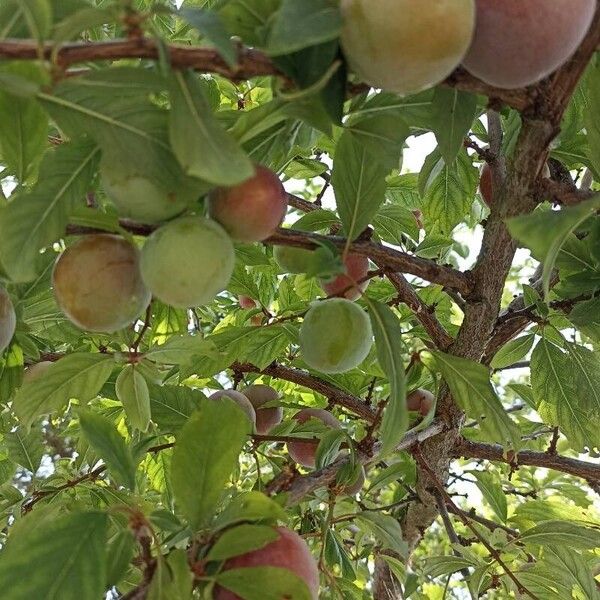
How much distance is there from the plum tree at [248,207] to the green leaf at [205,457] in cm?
23

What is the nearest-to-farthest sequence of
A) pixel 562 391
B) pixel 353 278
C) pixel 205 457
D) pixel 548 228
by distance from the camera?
pixel 548 228 < pixel 205 457 < pixel 353 278 < pixel 562 391

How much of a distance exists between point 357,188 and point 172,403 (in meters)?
0.62

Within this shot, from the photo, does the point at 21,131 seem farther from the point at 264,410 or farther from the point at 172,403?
the point at 264,410

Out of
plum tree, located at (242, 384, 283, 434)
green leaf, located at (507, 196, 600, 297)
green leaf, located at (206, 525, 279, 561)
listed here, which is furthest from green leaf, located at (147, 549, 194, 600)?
plum tree, located at (242, 384, 283, 434)

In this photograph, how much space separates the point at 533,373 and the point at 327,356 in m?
0.69

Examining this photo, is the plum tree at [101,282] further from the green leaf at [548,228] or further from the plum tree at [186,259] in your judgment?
the green leaf at [548,228]

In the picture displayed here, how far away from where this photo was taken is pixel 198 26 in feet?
2.32

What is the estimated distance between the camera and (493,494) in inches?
77.2

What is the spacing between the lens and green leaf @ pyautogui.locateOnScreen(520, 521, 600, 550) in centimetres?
150

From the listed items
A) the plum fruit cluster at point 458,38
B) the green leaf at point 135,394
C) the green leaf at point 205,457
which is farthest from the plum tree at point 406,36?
the green leaf at point 135,394

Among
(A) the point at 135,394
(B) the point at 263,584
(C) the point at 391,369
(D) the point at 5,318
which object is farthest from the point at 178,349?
(B) the point at 263,584

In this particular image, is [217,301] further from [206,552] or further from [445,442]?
[206,552]

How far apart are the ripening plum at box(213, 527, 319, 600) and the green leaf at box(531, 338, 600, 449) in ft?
2.78

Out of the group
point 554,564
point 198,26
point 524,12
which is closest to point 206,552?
point 198,26
